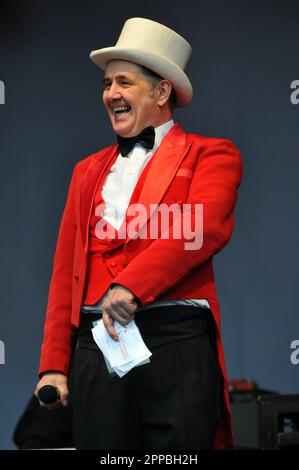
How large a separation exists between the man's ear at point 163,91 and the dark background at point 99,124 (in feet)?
5.09

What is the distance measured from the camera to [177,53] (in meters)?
2.64

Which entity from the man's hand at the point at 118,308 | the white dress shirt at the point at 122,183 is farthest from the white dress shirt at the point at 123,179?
the man's hand at the point at 118,308

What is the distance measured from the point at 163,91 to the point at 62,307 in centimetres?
61

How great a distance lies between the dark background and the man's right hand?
1.63 metres

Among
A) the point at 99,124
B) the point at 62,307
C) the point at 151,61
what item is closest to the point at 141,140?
the point at 151,61

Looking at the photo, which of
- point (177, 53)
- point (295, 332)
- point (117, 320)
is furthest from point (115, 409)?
point (295, 332)

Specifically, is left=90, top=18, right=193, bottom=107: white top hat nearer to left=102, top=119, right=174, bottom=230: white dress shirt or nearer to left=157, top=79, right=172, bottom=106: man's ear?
left=157, top=79, right=172, bottom=106: man's ear

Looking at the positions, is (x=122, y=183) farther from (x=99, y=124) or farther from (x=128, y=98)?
(x=99, y=124)

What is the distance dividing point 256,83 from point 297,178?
0.42 m

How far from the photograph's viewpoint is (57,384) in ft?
8.14

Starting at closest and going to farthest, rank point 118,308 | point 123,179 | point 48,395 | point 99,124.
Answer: point 118,308, point 48,395, point 123,179, point 99,124

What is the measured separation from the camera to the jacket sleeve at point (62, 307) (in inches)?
98.8

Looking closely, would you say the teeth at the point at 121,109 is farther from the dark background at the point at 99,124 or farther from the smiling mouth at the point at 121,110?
the dark background at the point at 99,124

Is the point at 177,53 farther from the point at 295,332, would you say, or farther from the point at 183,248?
the point at 295,332
